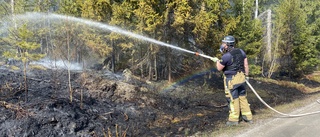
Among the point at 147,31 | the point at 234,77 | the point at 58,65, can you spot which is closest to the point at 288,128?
the point at 234,77

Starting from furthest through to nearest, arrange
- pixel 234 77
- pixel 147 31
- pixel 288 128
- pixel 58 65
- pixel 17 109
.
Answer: pixel 58 65 → pixel 147 31 → pixel 17 109 → pixel 234 77 → pixel 288 128

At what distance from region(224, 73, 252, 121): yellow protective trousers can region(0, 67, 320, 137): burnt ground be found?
0.59 metres

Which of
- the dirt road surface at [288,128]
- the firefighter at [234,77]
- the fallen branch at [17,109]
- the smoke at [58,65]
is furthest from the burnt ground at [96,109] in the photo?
the smoke at [58,65]

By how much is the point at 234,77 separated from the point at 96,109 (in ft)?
17.9

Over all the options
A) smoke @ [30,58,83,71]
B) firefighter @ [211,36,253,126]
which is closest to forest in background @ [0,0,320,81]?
smoke @ [30,58,83,71]

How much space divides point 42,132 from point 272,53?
26.1 metres

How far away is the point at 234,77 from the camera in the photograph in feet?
22.8

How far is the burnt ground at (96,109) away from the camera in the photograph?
8070mm

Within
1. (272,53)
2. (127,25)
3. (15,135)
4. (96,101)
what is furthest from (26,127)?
(272,53)

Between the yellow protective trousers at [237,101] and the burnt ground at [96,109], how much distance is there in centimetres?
59

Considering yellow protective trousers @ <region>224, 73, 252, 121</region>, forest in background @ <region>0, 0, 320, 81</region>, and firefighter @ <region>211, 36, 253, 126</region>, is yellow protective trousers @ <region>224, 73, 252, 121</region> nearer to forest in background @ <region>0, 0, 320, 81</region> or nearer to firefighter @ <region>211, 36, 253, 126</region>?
firefighter @ <region>211, 36, 253, 126</region>

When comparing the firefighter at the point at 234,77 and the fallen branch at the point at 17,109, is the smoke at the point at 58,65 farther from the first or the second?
the firefighter at the point at 234,77

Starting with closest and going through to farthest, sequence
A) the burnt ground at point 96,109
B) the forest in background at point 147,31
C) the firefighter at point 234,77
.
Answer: the firefighter at point 234,77, the burnt ground at point 96,109, the forest in background at point 147,31

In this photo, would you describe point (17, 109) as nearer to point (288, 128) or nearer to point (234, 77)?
point (234, 77)
